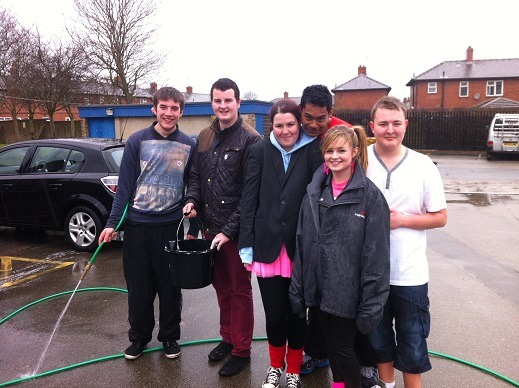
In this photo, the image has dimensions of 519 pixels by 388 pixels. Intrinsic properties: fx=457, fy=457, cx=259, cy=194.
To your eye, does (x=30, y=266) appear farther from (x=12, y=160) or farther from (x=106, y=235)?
(x=106, y=235)

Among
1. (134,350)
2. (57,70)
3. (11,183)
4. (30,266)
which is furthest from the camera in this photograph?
(57,70)

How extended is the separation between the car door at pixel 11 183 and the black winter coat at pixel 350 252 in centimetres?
608

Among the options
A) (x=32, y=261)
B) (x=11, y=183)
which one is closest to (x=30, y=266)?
(x=32, y=261)

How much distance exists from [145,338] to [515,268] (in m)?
4.76

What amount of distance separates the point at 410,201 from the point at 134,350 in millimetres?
2402

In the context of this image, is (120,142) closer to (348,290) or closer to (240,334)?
(240,334)

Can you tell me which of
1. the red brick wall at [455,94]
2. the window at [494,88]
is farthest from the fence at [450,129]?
the window at [494,88]

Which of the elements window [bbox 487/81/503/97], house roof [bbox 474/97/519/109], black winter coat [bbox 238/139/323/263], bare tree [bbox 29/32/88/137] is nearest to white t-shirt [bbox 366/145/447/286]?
black winter coat [bbox 238/139/323/263]

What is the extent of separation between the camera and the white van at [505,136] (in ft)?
66.1

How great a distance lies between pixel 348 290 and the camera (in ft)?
8.36

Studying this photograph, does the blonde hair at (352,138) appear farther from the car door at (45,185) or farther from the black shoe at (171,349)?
the car door at (45,185)

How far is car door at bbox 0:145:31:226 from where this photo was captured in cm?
722

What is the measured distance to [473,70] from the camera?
145 ft

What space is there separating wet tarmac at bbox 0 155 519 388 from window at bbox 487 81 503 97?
4143cm
